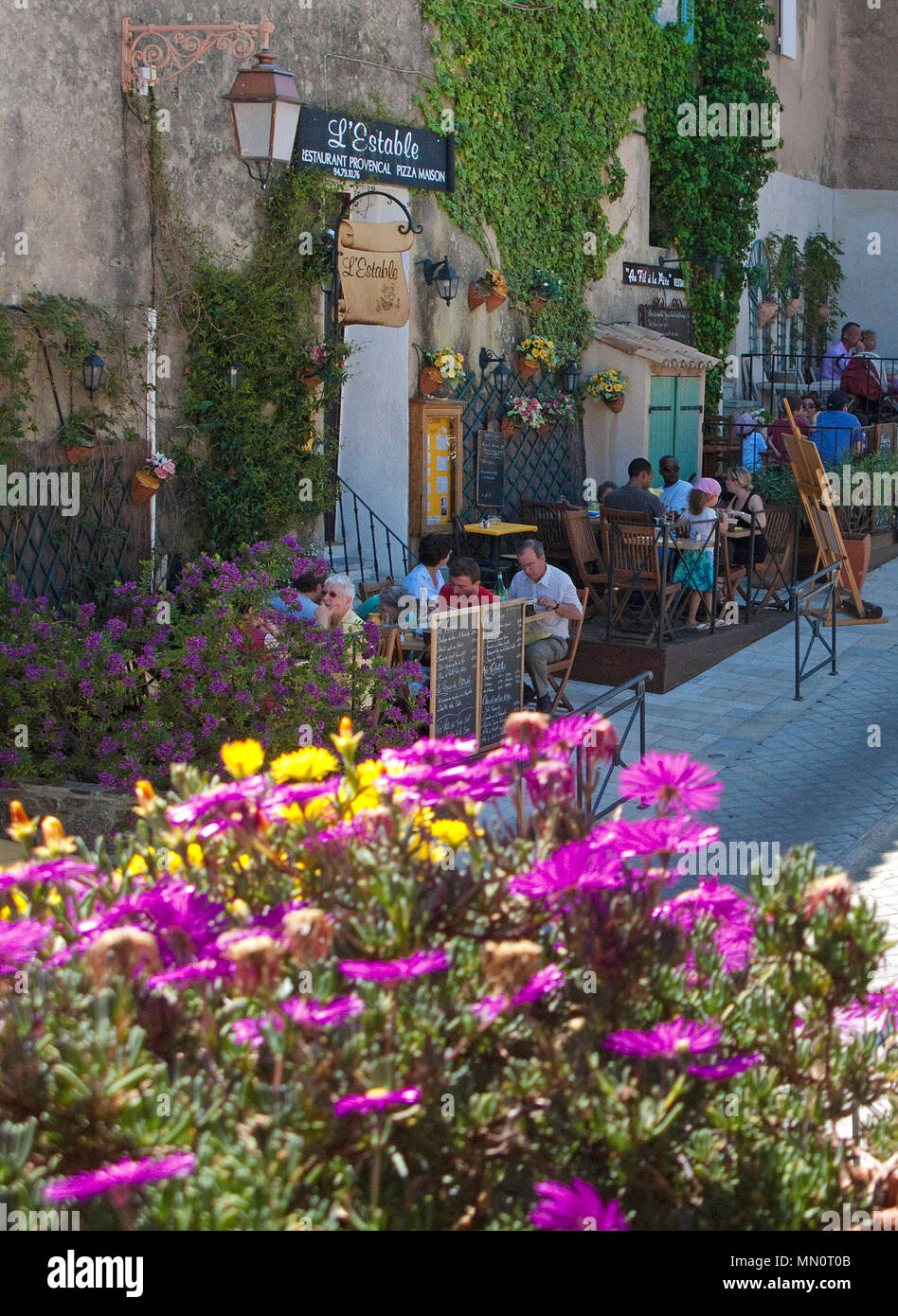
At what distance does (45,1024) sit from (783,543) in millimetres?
11482

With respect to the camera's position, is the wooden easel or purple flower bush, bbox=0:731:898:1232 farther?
the wooden easel

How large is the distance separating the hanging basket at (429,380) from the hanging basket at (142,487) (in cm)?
354

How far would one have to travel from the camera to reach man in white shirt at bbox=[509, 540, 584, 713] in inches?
368

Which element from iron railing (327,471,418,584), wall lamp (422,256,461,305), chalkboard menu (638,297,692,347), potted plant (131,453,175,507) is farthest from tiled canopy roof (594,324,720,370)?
potted plant (131,453,175,507)

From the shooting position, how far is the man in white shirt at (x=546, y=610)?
30.7ft

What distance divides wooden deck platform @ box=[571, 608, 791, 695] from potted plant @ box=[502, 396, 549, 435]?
2643mm

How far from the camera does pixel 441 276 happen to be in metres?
12.2

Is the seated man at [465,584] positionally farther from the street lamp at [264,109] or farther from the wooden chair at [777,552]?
the wooden chair at [777,552]

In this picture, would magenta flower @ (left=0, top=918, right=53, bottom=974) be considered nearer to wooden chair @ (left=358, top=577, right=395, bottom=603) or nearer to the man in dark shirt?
wooden chair @ (left=358, top=577, right=395, bottom=603)

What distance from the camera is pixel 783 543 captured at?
1288cm

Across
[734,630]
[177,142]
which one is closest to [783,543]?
[734,630]

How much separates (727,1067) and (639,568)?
8.89 metres

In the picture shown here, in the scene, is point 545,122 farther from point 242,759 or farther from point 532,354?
point 242,759

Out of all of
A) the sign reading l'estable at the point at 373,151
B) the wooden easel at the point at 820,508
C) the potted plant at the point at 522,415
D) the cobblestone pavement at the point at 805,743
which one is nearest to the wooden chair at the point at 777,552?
Result: the wooden easel at the point at 820,508
